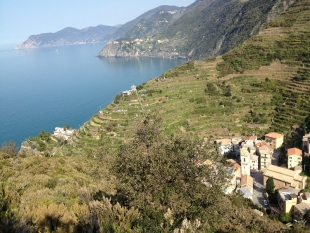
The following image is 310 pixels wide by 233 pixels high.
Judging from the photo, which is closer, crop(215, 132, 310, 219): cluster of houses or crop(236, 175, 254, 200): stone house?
crop(215, 132, 310, 219): cluster of houses

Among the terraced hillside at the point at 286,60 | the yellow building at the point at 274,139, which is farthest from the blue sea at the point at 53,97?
the yellow building at the point at 274,139

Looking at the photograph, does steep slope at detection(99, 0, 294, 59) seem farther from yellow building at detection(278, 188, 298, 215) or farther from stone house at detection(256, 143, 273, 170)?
yellow building at detection(278, 188, 298, 215)

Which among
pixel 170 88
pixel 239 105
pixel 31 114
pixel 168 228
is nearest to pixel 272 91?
pixel 239 105

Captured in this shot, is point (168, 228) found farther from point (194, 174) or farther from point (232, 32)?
point (232, 32)

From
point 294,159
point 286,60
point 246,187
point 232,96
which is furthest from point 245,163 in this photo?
point 286,60

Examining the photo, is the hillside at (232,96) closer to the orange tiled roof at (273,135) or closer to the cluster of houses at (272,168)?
the orange tiled roof at (273,135)

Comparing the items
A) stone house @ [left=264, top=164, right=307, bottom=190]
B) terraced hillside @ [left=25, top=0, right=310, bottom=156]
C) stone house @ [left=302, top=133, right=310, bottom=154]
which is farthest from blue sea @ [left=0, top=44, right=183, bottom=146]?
stone house @ [left=302, top=133, right=310, bottom=154]
